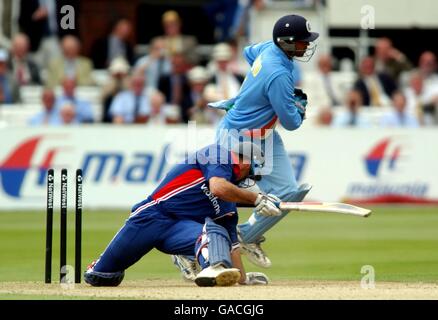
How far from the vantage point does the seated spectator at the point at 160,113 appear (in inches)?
800

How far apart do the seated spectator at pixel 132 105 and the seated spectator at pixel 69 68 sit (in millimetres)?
834

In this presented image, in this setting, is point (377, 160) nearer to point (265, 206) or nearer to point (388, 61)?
point (388, 61)

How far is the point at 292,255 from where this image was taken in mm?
14336

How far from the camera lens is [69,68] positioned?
2083 cm

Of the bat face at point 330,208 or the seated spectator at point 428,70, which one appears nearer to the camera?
the bat face at point 330,208

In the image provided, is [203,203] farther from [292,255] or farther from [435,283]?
[292,255]

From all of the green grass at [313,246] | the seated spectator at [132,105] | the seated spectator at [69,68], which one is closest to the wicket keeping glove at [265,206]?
the green grass at [313,246]

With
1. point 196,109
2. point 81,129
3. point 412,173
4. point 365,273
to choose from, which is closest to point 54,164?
point 81,129

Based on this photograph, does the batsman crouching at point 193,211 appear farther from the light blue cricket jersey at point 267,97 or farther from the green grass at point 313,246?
the green grass at point 313,246

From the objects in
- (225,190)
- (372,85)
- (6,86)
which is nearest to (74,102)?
(6,86)

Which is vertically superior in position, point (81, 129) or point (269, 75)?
point (269, 75)

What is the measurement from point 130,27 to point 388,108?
4765 millimetres
